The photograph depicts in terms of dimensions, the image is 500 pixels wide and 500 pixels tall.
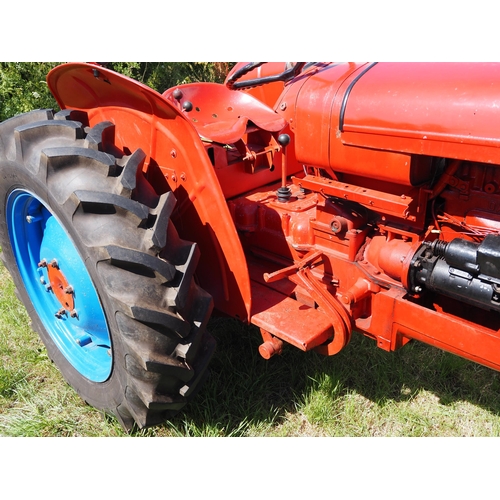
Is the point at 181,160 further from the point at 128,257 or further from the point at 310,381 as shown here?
the point at 310,381

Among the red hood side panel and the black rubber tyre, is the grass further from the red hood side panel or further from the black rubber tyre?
the red hood side panel

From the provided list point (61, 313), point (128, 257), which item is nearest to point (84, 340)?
point (61, 313)

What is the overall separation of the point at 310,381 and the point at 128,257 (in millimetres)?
1209

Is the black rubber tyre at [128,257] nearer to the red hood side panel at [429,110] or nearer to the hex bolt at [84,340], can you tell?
the hex bolt at [84,340]

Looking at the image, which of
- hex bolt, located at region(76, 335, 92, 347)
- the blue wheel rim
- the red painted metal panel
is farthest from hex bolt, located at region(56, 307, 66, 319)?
the red painted metal panel

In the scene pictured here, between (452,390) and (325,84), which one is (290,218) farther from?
(452,390)

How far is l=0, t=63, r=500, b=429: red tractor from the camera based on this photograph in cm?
169

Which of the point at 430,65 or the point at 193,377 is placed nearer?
the point at 430,65

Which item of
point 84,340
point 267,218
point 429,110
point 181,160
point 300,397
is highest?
point 429,110

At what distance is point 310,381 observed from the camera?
96.9 inches

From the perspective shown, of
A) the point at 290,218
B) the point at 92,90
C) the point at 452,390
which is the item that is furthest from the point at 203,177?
the point at 452,390

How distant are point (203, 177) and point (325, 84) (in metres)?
0.59

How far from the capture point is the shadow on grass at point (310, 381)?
7.58ft

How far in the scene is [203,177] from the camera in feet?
6.30
